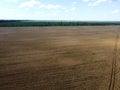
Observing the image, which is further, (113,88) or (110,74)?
(110,74)

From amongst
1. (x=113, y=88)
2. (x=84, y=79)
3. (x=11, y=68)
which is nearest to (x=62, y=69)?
(x=84, y=79)

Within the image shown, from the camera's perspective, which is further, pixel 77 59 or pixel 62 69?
pixel 77 59

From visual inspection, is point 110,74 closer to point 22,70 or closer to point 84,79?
point 84,79

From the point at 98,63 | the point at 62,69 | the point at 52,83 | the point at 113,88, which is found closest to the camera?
the point at 113,88

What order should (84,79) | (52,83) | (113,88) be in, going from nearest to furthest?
(113,88)
(52,83)
(84,79)

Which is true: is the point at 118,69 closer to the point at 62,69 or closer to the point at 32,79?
the point at 62,69

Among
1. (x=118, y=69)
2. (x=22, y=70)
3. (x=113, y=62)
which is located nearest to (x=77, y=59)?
(x=113, y=62)

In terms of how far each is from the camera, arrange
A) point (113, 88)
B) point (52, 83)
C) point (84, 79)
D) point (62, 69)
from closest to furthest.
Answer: point (113, 88)
point (52, 83)
point (84, 79)
point (62, 69)

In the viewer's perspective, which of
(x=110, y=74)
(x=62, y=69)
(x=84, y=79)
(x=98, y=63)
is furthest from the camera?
(x=98, y=63)

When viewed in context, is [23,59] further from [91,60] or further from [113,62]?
[113,62]
